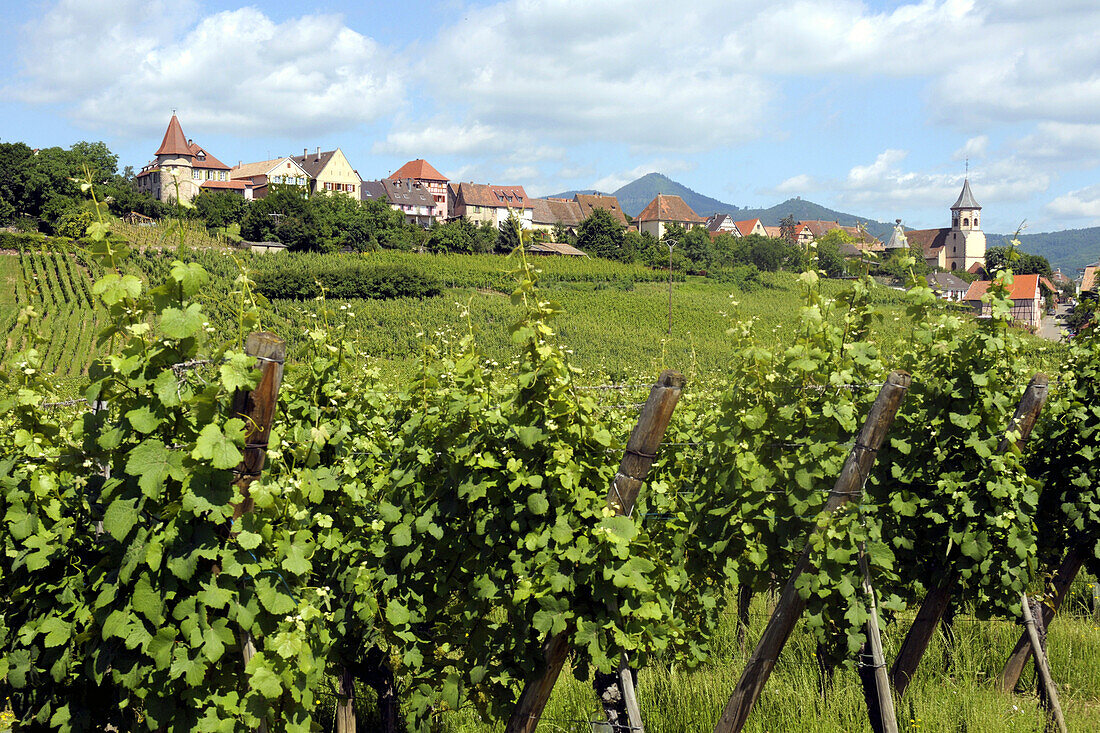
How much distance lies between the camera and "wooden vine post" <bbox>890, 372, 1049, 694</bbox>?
4535 millimetres

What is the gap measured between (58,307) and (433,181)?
65775mm

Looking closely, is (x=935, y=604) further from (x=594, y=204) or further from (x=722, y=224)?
Result: (x=722, y=224)

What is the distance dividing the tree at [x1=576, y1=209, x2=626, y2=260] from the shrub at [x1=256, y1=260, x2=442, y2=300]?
23.7 m

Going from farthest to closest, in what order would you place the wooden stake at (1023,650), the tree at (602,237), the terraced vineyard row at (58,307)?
the tree at (602,237) → the terraced vineyard row at (58,307) → the wooden stake at (1023,650)

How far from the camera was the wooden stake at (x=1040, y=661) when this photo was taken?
459 cm

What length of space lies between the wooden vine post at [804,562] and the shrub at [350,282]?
135ft

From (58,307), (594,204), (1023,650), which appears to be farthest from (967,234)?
(1023,650)

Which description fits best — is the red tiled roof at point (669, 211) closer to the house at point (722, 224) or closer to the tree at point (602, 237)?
the house at point (722, 224)

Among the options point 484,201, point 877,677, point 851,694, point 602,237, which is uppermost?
point 484,201

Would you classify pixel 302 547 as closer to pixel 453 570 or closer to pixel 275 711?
pixel 275 711

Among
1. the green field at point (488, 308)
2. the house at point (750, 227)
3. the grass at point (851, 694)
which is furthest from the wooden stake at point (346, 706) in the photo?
the house at point (750, 227)

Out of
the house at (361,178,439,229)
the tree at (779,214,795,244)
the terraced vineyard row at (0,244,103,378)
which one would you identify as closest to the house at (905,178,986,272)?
the tree at (779,214,795,244)

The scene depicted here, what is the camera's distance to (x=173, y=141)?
8500cm

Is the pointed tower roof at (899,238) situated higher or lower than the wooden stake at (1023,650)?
higher
